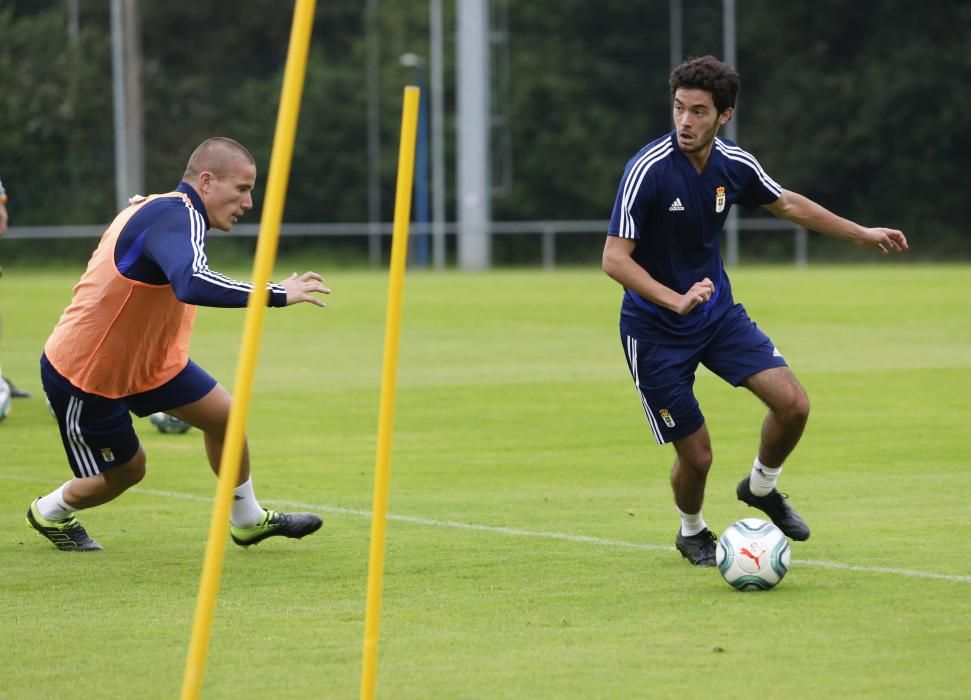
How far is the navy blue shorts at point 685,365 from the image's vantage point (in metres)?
7.83

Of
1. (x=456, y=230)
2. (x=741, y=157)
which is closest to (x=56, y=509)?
(x=741, y=157)

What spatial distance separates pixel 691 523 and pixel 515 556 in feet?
2.67

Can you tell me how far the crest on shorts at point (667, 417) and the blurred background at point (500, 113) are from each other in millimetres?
35532

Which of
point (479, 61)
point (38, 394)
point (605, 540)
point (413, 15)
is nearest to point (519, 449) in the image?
point (605, 540)

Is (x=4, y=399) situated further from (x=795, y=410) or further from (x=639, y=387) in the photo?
(x=795, y=410)

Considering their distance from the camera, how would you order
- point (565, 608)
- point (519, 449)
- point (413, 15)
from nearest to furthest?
1. point (565, 608)
2. point (519, 449)
3. point (413, 15)

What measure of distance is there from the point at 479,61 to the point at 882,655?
37014mm

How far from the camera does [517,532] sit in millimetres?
8758

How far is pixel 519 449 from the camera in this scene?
12.1 meters

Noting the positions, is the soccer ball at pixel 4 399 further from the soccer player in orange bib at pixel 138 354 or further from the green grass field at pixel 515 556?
the soccer player in orange bib at pixel 138 354

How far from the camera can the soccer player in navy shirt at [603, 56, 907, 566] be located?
7.73 m

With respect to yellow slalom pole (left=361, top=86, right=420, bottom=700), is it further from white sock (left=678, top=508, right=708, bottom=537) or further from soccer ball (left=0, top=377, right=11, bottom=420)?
soccer ball (left=0, top=377, right=11, bottom=420)

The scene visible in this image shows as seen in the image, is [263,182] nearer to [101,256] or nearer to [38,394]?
[38,394]

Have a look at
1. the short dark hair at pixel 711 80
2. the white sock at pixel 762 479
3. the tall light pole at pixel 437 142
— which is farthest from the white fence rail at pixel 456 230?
the short dark hair at pixel 711 80
